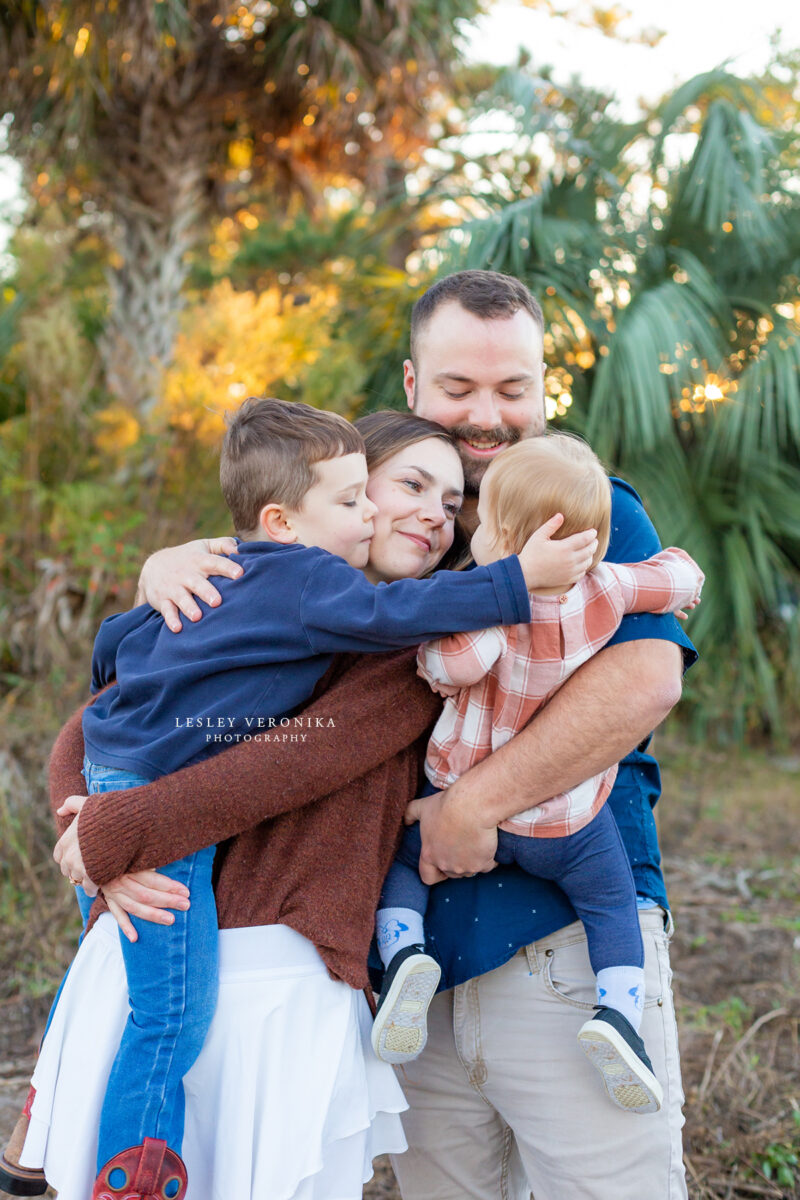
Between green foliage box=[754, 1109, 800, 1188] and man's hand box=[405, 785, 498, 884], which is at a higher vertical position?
man's hand box=[405, 785, 498, 884]

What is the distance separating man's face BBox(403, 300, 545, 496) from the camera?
6.99 ft

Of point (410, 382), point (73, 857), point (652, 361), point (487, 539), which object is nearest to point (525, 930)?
point (487, 539)

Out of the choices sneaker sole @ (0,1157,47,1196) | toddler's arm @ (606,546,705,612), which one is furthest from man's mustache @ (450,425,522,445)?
→ sneaker sole @ (0,1157,47,1196)

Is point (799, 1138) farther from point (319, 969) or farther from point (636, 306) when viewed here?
point (636, 306)

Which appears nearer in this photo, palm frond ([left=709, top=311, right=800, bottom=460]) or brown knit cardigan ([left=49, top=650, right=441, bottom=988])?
brown knit cardigan ([left=49, top=650, right=441, bottom=988])

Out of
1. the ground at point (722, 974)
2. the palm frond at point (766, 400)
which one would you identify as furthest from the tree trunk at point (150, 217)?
the palm frond at point (766, 400)

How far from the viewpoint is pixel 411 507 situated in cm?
201

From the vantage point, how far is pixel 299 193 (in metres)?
8.27

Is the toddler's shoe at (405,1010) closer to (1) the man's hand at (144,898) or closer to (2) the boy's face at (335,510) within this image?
(1) the man's hand at (144,898)

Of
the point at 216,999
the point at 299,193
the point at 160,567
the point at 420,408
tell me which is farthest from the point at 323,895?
the point at 299,193

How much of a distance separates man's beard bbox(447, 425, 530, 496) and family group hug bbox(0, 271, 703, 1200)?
0.47 feet

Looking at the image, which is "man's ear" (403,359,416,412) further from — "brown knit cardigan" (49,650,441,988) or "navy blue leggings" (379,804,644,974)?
"navy blue leggings" (379,804,644,974)

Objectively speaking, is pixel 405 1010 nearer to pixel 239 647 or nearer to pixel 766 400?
pixel 239 647

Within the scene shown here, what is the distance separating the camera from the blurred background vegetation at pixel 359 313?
5570 millimetres
